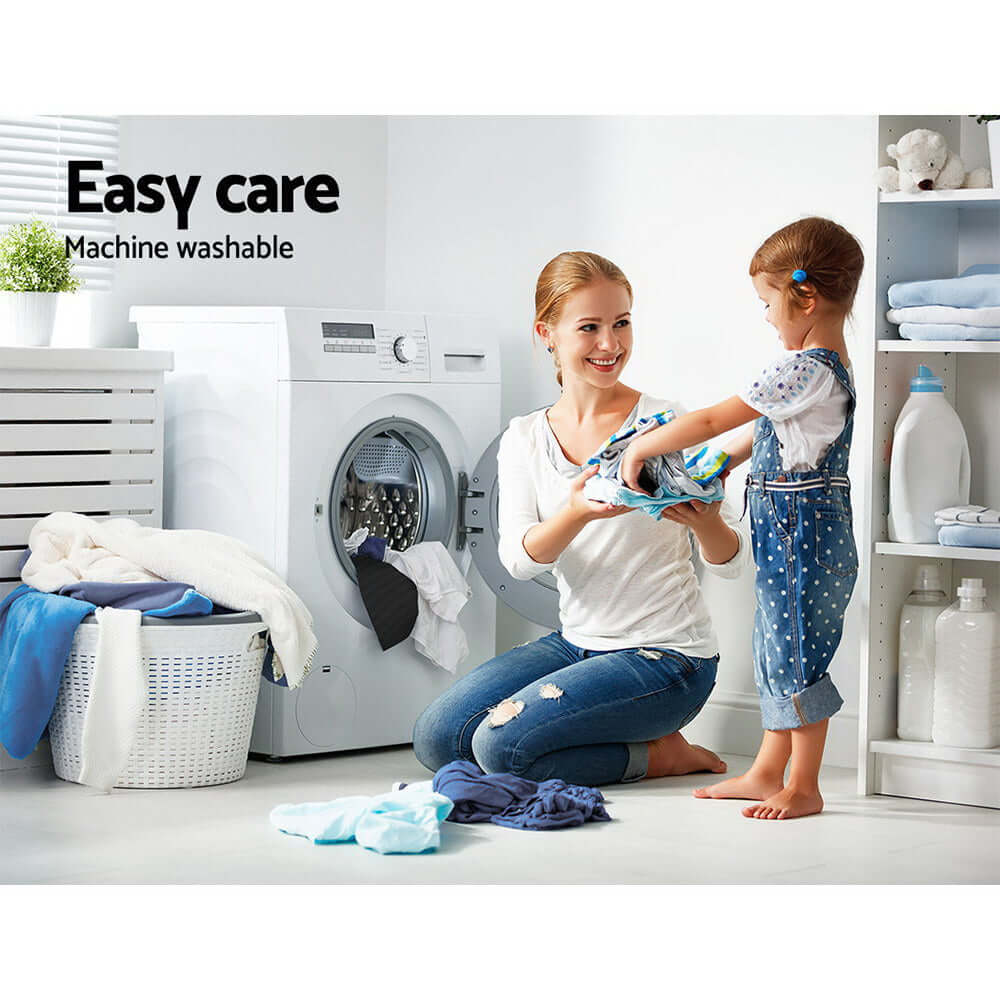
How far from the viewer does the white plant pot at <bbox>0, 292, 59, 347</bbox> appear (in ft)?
10.5

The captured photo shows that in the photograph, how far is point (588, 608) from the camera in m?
2.99

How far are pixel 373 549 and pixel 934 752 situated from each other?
1247 millimetres

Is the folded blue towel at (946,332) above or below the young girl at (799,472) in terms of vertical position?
above

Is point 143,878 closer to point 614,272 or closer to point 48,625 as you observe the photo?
point 48,625

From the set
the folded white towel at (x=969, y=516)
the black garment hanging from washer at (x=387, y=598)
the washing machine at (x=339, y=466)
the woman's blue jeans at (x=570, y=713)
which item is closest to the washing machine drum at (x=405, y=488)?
the washing machine at (x=339, y=466)

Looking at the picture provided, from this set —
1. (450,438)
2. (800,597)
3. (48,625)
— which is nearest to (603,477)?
(800,597)

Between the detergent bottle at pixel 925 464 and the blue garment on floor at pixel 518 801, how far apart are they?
2.55 ft

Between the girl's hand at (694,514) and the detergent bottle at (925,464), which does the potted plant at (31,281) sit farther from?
the detergent bottle at (925,464)

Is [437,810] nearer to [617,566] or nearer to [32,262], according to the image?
[617,566]

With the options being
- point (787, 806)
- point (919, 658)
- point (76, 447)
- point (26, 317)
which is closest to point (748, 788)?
point (787, 806)

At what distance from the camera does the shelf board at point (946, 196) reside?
275cm

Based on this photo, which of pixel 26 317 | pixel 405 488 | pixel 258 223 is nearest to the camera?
pixel 26 317

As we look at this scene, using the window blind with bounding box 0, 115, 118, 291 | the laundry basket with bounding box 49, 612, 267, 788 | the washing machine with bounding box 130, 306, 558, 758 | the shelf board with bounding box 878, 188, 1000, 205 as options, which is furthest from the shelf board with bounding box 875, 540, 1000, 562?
the window blind with bounding box 0, 115, 118, 291

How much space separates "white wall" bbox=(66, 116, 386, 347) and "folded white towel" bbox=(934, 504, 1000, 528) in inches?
72.9
